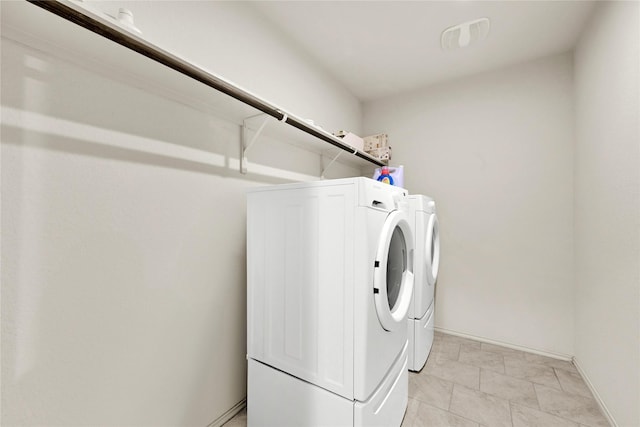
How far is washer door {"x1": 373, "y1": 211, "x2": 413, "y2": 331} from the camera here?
1165mm

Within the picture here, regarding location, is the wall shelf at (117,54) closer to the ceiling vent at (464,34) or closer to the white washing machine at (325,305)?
the white washing machine at (325,305)

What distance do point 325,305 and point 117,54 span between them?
1.27 metres

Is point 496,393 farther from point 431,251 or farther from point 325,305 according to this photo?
point 325,305

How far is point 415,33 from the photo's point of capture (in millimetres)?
2045

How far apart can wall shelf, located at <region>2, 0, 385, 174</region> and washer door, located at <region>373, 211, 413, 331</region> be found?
83 centimetres

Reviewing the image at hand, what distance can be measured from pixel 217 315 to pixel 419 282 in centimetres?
147

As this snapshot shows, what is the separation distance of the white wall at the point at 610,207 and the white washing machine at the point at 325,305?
1073 mm

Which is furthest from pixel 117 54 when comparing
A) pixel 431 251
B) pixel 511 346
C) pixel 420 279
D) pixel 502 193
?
pixel 511 346

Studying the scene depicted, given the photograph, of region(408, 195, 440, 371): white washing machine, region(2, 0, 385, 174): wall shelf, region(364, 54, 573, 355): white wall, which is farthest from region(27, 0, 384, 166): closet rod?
region(364, 54, 573, 355): white wall

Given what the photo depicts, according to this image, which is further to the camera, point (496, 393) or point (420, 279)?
point (420, 279)

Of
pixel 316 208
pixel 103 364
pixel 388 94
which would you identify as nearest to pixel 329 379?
pixel 316 208

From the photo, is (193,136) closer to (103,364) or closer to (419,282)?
(103,364)

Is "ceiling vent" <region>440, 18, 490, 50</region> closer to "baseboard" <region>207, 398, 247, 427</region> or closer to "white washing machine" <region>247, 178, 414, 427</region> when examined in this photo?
"white washing machine" <region>247, 178, 414, 427</region>

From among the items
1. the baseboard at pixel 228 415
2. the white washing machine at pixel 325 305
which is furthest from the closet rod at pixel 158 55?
the baseboard at pixel 228 415
